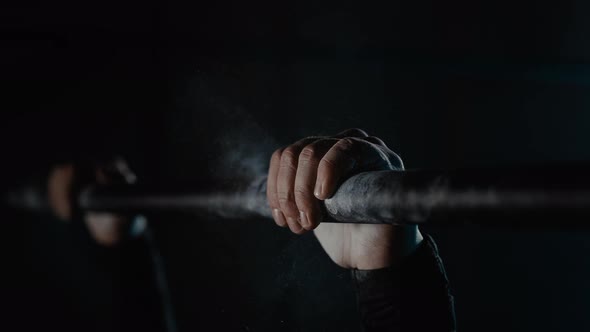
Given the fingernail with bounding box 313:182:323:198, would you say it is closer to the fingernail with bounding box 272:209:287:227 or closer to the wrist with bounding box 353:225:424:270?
the fingernail with bounding box 272:209:287:227

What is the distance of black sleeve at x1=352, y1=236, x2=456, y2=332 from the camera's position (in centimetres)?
72

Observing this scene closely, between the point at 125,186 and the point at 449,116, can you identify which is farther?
the point at 449,116

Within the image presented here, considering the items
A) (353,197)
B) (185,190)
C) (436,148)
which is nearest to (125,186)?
(185,190)

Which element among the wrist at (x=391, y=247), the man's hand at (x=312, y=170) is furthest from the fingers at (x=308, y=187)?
the wrist at (x=391, y=247)

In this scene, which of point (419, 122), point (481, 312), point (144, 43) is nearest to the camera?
point (419, 122)

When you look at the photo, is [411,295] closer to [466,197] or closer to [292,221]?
[292,221]

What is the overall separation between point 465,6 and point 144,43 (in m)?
1.09

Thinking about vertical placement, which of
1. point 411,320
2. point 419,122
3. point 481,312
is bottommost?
point 481,312

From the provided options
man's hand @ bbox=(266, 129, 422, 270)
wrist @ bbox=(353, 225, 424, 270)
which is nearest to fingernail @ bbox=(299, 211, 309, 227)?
man's hand @ bbox=(266, 129, 422, 270)

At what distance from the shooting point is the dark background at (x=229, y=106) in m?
0.97

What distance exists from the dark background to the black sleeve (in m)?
0.14

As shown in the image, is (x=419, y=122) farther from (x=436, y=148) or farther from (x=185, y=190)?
(x=185, y=190)

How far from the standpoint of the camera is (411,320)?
722 mm

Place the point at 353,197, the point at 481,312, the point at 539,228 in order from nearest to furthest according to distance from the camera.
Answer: the point at 539,228 < the point at 353,197 < the point at 481,312
